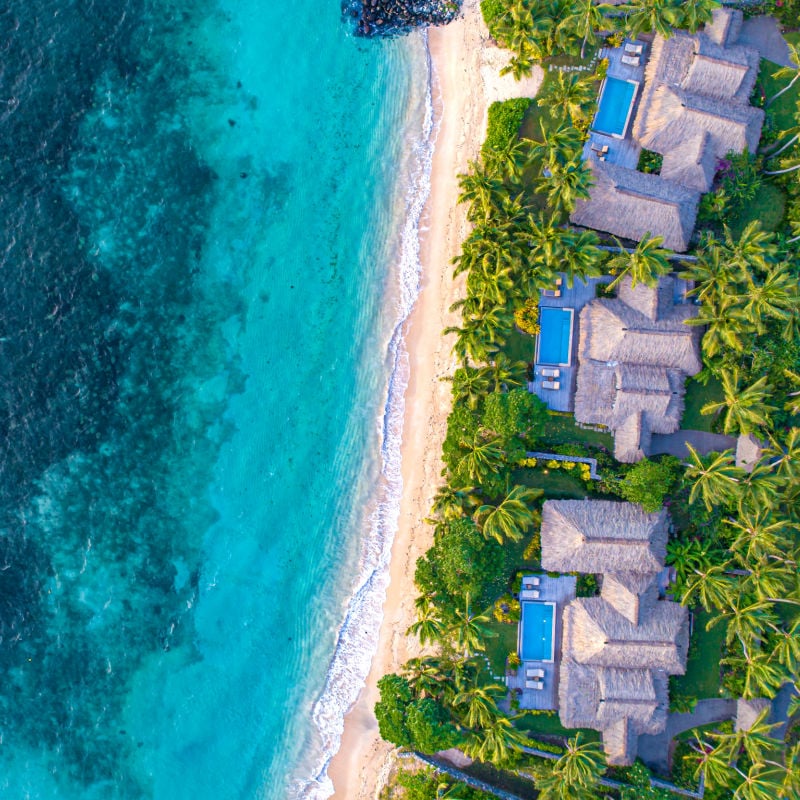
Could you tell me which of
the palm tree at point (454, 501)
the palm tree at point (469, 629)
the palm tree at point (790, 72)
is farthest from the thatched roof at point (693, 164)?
the palm tree at point (469, 629)

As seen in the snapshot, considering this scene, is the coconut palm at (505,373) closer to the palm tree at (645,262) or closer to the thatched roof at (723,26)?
the palm tree at (645,262)

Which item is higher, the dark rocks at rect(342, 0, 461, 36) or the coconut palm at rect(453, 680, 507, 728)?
the dark rocks at rect(342, 0, 461, 36)

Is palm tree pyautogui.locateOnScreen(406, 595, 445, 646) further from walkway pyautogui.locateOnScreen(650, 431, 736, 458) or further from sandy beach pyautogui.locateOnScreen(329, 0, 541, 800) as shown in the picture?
walkway pyautogui.locateOnScreen(650, 431, 736, 458)

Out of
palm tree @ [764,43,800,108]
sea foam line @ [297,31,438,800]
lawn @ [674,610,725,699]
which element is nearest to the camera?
palm tree @ [764,43,800,108]

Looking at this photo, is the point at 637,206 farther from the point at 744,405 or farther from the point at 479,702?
the point at 479,702

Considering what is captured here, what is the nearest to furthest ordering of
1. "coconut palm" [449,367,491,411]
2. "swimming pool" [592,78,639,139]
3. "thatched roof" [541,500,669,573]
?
1. "thatched roof" [541,500,669,573]
2. "coconut palm" [449,367,491,411]
3. "swimming pool" [592,78,639,139]

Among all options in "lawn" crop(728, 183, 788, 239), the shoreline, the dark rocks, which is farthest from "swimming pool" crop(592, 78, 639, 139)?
the dark rocks

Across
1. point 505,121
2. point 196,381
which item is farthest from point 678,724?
point 505,121
